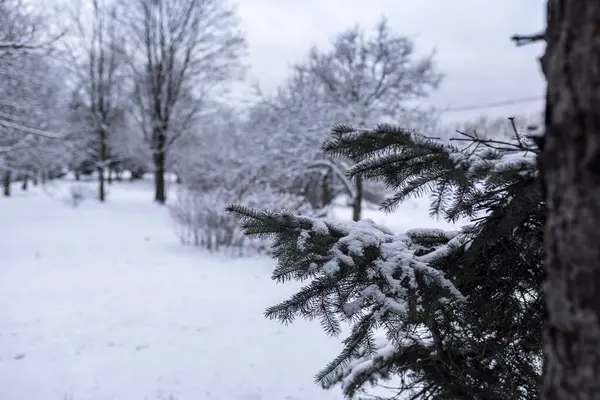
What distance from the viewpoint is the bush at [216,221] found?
10164 mm

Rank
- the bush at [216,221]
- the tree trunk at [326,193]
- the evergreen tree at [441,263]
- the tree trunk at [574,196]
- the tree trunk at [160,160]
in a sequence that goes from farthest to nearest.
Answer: the tree trunk at [160,160]
the tree trunk at [326,193]
the bush at [216,221]
the evergreen tree at [441,263]
the tree trunk at [574,196]

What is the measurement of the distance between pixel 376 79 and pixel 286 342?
925 cm

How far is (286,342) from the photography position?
5.27 metres

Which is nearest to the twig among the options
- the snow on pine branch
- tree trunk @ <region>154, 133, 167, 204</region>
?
the snow on pine branch

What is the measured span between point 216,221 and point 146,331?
4.84 metres

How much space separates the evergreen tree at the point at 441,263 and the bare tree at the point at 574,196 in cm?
40

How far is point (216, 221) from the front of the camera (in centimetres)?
1012

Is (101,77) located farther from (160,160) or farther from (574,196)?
(574,196)

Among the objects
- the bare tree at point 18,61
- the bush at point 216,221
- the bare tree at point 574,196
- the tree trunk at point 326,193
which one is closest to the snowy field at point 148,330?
the bush at point 216,221

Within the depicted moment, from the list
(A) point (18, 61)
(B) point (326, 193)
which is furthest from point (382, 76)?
(A) point (18, 61)

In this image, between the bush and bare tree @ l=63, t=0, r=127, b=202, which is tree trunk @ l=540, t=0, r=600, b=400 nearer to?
the bush

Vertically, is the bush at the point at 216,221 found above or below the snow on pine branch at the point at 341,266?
below

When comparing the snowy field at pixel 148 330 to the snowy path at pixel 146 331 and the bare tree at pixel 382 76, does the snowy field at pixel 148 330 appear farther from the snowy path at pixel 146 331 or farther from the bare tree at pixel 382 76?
the bare tree at pixel 382 76

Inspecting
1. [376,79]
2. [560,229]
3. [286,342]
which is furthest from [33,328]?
[376,79]
